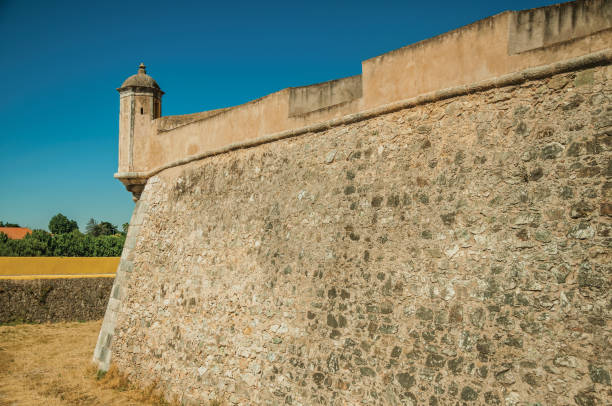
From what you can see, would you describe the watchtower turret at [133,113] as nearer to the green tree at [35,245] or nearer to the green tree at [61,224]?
the green tree at [35,245]

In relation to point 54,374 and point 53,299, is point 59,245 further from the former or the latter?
point 54,374

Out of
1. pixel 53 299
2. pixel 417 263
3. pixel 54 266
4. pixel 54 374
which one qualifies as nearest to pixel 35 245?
pixel 54 266

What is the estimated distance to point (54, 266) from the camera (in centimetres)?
1673

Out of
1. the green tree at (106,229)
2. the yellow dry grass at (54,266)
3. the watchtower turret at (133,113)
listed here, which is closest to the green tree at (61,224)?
the green tree at (106,229)

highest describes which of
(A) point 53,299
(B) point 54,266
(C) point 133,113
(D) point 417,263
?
(C) point 133,113

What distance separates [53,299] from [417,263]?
13.3 m

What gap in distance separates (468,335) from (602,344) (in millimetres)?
979

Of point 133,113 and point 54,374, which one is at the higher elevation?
point 133,113

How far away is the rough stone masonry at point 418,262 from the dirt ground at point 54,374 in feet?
3.59

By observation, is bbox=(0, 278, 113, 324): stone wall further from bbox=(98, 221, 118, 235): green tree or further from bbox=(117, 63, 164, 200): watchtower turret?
bbox=(98, 221, 118, 235): green tree

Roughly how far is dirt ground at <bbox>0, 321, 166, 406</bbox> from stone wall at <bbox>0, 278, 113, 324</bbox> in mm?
702

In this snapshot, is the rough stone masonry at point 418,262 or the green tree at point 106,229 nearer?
the rough stone masonry at point 418,262

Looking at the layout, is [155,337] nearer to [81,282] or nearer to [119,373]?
[119,373]

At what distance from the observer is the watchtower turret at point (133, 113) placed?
9.53 m
